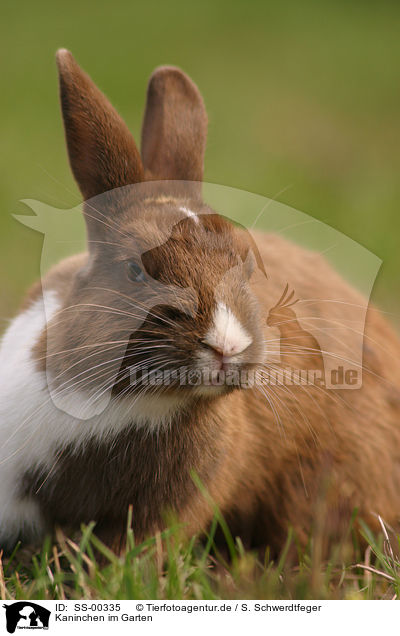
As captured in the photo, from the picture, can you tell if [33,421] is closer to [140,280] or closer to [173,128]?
[140,280]

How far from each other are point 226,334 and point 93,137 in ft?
2.01

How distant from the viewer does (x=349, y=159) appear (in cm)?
451

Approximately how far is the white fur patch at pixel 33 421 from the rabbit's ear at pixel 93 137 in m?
0.39

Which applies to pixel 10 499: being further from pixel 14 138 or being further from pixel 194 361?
pixel 14 138

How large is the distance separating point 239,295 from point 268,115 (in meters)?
2.68

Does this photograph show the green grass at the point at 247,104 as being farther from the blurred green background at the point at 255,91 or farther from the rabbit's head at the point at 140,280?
the rabbit's head at the point at 140,280

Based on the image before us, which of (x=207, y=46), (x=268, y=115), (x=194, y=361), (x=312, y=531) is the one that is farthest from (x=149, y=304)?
(x=268, y=115)

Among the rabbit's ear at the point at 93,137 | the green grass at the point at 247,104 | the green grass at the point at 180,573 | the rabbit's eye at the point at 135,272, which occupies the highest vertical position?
the green grass at the point at 247,104

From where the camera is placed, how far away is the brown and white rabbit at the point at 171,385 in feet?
6.43

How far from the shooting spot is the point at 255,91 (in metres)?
4.39

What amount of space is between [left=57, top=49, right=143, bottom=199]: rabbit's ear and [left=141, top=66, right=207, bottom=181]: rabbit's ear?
0.15 meters

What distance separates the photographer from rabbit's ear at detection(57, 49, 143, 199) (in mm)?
2057
